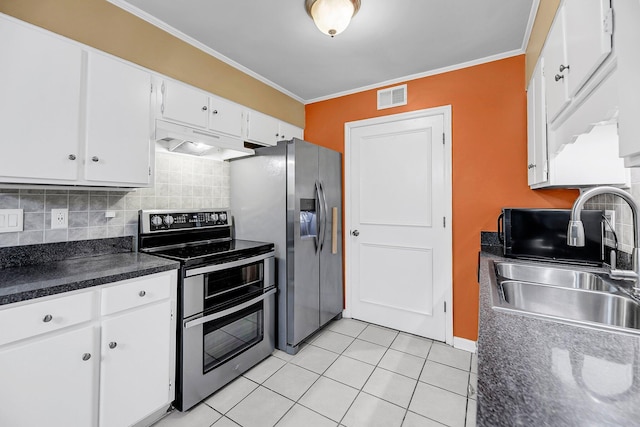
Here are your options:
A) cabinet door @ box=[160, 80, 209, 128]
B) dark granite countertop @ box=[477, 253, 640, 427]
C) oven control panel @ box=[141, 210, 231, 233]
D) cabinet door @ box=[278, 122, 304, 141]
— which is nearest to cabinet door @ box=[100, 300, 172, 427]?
oven control panel @ box=[141, 210, 231, 233]

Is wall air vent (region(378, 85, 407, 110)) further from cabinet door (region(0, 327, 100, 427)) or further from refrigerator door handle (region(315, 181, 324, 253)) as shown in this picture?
cabinet door (region(0, 327, 100, 427))

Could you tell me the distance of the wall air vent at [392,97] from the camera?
9.29 feet

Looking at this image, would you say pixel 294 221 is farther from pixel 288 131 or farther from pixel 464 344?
pixel 464 344

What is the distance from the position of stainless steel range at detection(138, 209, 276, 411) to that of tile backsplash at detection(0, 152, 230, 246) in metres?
0.13

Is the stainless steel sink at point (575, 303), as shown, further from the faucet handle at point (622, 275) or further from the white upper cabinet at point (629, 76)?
the white upper cabinet at point (629, 76)

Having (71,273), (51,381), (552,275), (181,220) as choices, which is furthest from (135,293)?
(552,275)

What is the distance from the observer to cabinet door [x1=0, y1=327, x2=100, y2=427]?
3.72 ft

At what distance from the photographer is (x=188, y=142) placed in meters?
1.92

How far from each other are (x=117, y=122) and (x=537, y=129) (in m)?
2.66

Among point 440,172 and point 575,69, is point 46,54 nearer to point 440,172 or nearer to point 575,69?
point 575,69

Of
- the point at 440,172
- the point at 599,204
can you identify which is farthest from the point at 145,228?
the point at 599,204

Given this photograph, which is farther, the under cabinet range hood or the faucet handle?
the under cabinet range hood

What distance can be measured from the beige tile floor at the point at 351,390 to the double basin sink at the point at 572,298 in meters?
0.68

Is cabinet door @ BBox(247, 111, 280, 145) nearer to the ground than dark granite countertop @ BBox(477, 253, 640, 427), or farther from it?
farther from it
